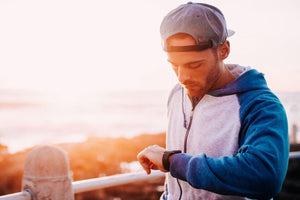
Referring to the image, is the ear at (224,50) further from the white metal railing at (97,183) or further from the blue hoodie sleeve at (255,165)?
the white metal railing at (97,183)

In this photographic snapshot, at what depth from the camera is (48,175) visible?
5.86ft

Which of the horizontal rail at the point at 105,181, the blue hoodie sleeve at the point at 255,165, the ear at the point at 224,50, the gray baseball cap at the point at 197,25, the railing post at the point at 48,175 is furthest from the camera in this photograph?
the horizontal rail at the point at 105,181

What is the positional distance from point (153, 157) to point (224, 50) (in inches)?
22.9

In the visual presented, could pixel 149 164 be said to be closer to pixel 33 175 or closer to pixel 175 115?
pixel 175 115

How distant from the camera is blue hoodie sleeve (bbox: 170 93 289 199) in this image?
3.47 feet

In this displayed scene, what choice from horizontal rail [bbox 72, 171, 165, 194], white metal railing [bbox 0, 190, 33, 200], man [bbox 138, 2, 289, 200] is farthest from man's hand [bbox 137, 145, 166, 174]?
white metal railing [bbox 0, 190, 33, 200]

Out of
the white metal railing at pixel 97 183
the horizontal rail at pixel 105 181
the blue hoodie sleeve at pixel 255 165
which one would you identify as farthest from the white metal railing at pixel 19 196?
the blue hoodie sleeve at pixel 255 165

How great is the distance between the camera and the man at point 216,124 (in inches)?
42.5

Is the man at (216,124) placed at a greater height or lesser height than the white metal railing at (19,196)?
greater

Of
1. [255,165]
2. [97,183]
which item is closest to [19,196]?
[97,183]

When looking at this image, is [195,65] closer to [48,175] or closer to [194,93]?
[194,93]

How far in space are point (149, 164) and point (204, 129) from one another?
31cm

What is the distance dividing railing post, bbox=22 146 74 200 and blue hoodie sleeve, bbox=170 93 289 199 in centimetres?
91

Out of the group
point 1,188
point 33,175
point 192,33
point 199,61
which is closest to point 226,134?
point 199,61
